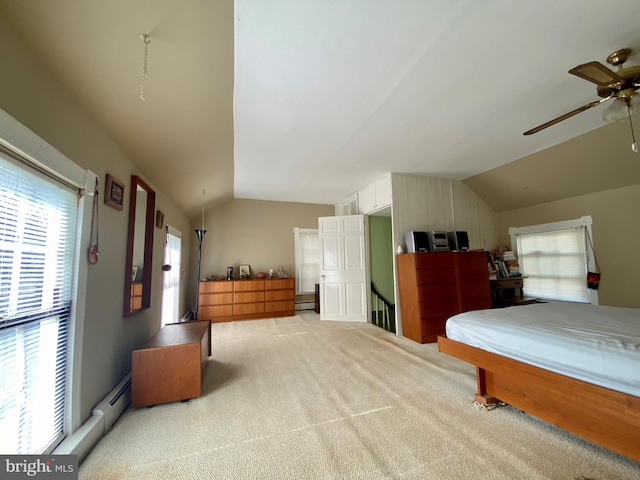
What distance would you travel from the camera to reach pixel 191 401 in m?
1.98

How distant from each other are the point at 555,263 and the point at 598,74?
3.49m

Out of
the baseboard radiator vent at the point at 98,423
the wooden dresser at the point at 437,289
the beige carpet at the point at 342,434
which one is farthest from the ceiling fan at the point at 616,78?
the baseboard radiator vent at the point at 98,423

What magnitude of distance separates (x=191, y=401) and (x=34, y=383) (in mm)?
1045

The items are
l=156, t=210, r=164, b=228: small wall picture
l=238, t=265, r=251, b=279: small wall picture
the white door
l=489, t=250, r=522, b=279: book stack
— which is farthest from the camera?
l=238, t=265, r=251, b=279: small wall picture

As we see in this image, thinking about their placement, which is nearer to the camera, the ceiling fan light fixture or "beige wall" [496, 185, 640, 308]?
the ceiling fan light fixture

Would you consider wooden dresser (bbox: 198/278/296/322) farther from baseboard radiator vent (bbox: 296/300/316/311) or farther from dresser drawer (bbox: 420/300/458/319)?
dresser drawer (bbox: 420/300/458/319)

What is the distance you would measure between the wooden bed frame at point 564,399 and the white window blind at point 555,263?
3.16 m

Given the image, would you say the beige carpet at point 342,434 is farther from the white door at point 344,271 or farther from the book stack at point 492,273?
the book stack at point 492,273

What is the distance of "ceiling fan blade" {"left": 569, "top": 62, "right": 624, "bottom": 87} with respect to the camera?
4.63 ft

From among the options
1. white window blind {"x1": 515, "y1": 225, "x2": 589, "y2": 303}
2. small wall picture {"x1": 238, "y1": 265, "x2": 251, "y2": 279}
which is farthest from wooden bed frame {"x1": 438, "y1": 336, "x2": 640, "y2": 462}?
small wall picture {"x1": 238, "y1": 265, "x2": 251, "y2": 279}

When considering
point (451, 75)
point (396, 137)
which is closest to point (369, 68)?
point (451, 75)

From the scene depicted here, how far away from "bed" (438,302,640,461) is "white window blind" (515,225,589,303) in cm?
206

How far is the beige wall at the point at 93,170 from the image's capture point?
1044 millimetres

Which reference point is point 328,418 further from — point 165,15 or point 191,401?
point 165,15
